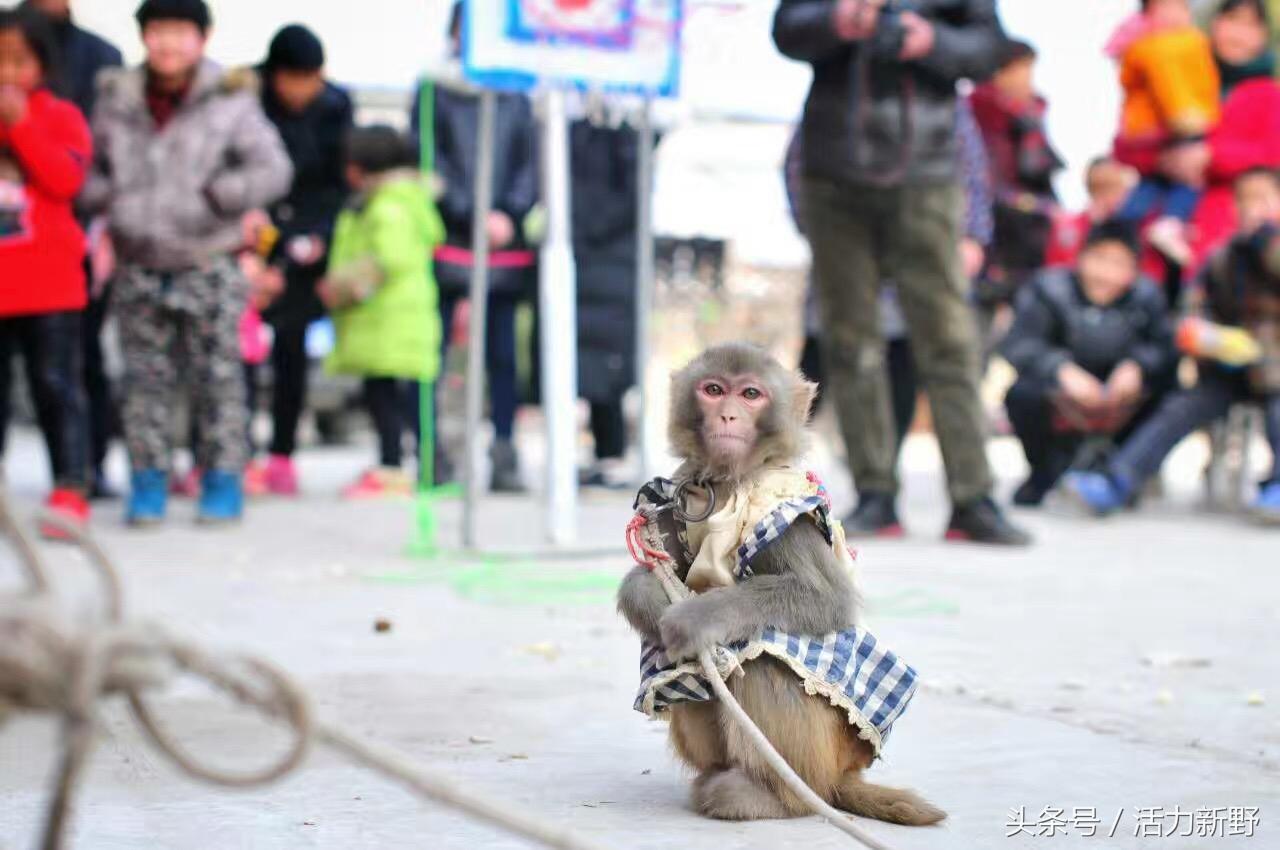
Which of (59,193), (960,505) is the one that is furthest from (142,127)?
(960,505)

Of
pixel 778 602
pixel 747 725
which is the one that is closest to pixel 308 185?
pixel 778 602

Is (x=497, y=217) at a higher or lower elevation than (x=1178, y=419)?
higher

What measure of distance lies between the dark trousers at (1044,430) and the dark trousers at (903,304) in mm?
1780

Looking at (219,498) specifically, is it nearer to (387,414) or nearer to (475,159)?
(387,414)

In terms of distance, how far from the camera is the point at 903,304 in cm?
543

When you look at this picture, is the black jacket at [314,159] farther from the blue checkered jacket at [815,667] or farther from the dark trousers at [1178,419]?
the blue checkered jacket at [815,667]

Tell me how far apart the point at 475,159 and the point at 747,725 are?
536 cm

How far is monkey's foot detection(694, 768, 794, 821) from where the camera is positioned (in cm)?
230

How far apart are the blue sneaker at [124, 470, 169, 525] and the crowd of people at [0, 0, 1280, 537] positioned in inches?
0.5

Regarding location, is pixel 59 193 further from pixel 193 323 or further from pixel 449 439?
pixel 449 439

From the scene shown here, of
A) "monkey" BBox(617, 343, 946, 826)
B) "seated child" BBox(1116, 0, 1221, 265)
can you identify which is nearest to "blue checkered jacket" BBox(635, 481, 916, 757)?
"monkey" BBox(617, 343, 946, 826)

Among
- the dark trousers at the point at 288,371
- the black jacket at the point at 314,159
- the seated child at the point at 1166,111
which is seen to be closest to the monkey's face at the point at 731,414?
the dark trousers at the point at 288,371

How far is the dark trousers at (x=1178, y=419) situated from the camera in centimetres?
682

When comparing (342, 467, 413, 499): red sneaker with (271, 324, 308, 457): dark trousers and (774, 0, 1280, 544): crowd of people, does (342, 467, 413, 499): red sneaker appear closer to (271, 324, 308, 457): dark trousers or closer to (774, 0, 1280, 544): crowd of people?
(271, 324, 308, 457): dark trousers
